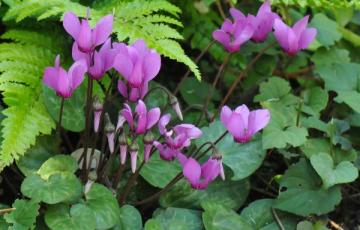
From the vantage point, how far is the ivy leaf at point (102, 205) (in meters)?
2.03

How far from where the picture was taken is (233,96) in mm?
3207

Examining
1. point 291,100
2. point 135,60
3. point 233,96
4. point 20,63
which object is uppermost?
point 135,60

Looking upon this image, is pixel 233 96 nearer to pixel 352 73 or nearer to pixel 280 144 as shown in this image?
pixel 352 73

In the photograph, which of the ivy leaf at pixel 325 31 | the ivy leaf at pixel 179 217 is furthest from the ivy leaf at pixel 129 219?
the ivy leaf at pixel 325 31

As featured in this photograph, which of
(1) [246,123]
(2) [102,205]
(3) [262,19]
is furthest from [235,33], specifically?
(2) [102,205]

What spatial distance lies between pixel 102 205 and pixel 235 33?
0.76m

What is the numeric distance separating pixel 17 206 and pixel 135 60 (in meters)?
0.58

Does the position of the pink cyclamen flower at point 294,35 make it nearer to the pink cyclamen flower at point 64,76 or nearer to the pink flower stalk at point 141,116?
the pink flower stalk at point 141,116

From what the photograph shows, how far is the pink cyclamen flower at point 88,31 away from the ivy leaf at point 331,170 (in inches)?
34.6

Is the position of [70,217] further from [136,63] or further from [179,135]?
[136,63]

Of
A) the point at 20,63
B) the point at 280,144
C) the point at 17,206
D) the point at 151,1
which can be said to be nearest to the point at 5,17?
the point at 20,63

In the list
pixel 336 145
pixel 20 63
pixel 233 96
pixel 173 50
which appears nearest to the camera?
pixel 173 50

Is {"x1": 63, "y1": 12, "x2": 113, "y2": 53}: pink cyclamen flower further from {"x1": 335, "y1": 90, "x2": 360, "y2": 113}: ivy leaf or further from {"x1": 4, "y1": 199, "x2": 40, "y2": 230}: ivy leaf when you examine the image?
{"x1": 335, "y1": 90, "x2": 360, "y2": 113}: ivy leaf

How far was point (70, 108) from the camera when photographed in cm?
241
